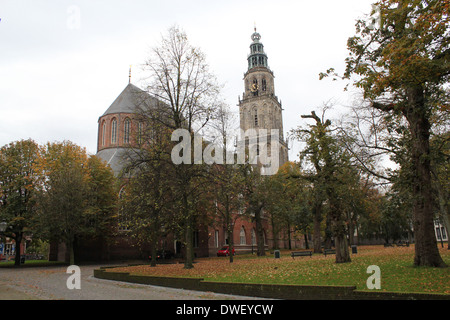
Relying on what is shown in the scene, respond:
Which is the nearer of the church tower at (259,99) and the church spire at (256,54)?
the church tower at (259,99)

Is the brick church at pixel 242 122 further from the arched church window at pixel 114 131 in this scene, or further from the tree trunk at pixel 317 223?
the tree trunk at pixel 317 223

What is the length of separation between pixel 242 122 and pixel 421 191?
65778mm

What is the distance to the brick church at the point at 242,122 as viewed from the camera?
3688cm

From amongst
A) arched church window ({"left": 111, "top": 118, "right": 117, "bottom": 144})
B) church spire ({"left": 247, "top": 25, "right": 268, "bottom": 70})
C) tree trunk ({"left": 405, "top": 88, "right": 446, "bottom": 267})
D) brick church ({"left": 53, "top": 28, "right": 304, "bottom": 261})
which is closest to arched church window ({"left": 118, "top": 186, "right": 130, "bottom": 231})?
brick church ({"left": 53, "top": 28, "right": 304, "bottom": 261})

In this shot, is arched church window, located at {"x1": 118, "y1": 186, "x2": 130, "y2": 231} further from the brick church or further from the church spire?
the church spire

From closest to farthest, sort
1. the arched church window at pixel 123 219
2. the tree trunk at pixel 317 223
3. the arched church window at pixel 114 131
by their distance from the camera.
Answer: the arched church window at pixel 123 219
the tree trunk at pixel 317 223
the arched church window at pixel 114 131

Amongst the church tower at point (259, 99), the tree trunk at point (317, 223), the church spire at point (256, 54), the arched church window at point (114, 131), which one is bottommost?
the tree trunk at point (317, 223)

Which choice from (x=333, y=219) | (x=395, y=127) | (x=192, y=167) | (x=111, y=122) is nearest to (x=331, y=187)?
(x=333, y=219)

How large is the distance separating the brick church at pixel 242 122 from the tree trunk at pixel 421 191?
13.6 metres

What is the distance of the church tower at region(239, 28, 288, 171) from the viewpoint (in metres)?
75.8

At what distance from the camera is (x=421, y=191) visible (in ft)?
44.5

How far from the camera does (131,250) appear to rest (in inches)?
1502

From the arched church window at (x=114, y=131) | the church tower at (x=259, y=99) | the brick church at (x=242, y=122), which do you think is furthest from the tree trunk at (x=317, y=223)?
→ the church tower at (x=259, y=99)
